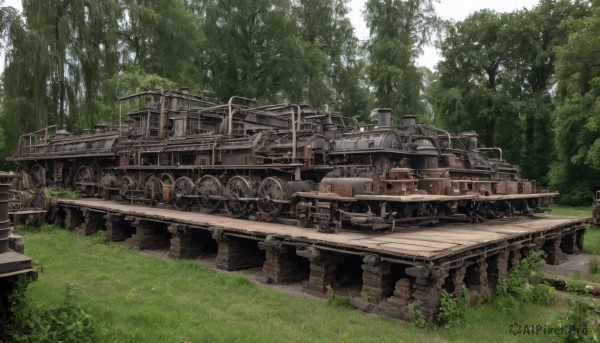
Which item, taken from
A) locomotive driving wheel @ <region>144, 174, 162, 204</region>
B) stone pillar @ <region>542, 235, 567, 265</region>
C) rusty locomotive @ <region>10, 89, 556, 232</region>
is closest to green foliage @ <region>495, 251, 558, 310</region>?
rusty locomotive @ <region>10, 89, 556, 232</region>

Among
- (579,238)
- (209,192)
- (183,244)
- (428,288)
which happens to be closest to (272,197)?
(183,244)

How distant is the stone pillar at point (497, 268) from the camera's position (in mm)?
7742

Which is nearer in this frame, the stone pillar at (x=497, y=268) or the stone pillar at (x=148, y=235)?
the stone pillar at (x=497, y=268)

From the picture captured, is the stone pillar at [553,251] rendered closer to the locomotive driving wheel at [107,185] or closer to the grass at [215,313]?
the grass at [215,313]

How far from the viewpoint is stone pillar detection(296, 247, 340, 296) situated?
745cm

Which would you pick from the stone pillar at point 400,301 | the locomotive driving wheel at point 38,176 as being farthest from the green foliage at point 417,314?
the locomotive driving wheel at point 38,176

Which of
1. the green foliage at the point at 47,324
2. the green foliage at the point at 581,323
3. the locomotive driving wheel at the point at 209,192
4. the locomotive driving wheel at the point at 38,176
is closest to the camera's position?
the green foliage at the point at 47,324

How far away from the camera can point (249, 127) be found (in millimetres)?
15125

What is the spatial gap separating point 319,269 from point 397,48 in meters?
23.0

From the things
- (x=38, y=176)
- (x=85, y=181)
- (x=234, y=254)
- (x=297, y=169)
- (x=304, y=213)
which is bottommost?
(x=234, y=254)

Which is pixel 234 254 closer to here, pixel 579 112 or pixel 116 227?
pixel 116 227

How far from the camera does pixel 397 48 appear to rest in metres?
27.8

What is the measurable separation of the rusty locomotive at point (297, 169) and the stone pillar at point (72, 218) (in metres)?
1.60

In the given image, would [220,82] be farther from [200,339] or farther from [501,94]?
[200,339]
